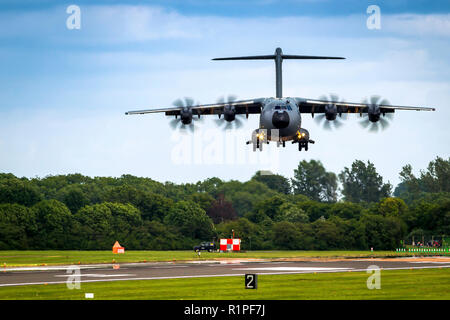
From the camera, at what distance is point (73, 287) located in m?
31.9

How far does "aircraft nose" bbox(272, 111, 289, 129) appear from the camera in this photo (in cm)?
5212

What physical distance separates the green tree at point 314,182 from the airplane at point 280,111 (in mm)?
74395

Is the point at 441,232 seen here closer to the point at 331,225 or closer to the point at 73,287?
the point at 331,225

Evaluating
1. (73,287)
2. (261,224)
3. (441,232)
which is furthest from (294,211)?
(73,287)

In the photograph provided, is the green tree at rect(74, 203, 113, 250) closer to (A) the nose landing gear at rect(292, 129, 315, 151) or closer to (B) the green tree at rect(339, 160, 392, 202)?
(A) the nose landing gear at rect(292, 129, 315, 151)

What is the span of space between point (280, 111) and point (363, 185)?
111537 millimetres

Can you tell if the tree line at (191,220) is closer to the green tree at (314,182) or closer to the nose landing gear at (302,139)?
the green tree at (314,182)

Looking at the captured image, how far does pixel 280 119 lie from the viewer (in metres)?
52.1

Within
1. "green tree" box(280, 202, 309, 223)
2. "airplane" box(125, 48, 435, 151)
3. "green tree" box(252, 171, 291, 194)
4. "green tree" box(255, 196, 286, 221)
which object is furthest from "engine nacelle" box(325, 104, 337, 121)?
"green tree" box(252, 171, 291, 194)

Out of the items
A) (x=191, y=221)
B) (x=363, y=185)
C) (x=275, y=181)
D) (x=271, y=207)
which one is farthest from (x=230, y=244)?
(x=363, y=185)

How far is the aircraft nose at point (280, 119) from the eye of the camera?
52.1m

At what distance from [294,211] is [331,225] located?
35.1ft

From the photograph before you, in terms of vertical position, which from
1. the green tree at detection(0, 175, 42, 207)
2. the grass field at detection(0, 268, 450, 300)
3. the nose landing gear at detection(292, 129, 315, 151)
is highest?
the nose landing gear at detection(292, 129, 315, 151)

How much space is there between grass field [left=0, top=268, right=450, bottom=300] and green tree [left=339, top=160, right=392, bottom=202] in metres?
121
